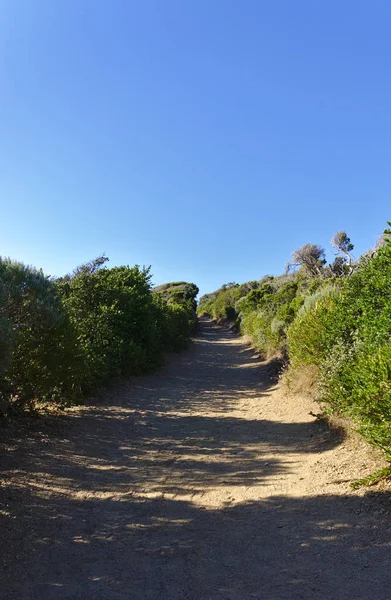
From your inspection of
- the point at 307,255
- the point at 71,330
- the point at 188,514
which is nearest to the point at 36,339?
the point at 71,330

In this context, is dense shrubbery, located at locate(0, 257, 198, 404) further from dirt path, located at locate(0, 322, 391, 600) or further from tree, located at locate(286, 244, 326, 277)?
tree, located at locate(286, 244, 326, 277)

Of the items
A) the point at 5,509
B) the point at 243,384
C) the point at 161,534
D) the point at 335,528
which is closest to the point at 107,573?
the point at 161,534

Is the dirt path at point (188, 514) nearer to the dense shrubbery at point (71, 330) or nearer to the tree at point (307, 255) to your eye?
the dense shrubbery at point (71, 330)

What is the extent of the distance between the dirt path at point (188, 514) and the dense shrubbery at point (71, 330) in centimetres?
95

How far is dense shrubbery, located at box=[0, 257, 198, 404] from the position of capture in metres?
6.20

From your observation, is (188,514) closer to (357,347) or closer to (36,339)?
(357,347)

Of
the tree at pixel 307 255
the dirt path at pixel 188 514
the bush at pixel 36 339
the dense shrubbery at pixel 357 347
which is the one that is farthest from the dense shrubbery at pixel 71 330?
the tree at pixel 307 255

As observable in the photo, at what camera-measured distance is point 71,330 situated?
25.7ft

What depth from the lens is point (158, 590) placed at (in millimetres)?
3105

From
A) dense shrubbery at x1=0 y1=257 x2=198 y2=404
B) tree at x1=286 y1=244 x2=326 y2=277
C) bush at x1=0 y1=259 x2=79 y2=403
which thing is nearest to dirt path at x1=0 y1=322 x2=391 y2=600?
bush at x1=0 y1=259 x2=79 y2=403

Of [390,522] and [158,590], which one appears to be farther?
[390,522]

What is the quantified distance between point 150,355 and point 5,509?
10.6 meters

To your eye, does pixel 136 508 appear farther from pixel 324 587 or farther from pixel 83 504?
pixel 324 587

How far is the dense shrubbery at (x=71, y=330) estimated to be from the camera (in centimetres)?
620
